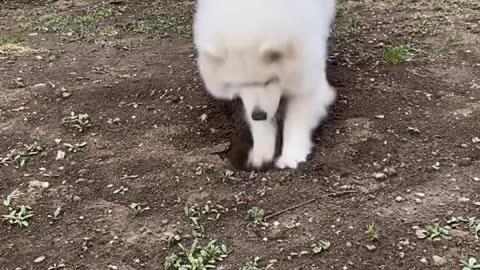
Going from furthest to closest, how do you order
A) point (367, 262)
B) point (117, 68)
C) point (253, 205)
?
point (117, 68)
point (253, 205)
point (367, 262)

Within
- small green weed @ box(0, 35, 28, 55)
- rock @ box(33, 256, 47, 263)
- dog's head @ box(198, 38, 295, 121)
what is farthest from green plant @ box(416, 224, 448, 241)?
small green weed @ box(0, 35, 28, 55)

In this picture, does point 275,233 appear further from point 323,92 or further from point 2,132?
point 2,132

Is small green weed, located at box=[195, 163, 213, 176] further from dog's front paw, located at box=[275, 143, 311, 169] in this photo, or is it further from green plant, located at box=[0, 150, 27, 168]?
green plant, located at box=[0, 150, 27, 168]

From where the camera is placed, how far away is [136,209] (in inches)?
131

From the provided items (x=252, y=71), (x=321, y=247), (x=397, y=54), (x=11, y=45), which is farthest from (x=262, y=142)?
(x=11, y=45)

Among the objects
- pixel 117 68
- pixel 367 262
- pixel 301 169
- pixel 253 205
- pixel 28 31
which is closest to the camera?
pixel 367 262

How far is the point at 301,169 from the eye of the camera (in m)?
3.60

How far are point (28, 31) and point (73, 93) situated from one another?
1.83 meters

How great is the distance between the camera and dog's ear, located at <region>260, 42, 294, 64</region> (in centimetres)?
334

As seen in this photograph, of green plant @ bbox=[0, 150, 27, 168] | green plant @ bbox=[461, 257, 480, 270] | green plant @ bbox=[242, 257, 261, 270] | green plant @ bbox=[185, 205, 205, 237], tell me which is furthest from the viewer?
green plant @ bbox=[0, 150, 27, 168]

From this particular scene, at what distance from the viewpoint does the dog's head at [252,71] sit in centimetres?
338

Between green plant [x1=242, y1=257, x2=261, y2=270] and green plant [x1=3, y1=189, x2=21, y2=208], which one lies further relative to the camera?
green plant [x1=3, y1=189, x2=21, y2=208]

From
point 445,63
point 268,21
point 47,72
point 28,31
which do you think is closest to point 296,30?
point 268,21

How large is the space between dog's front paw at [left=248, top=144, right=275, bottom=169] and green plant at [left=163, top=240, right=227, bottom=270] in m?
0.77
